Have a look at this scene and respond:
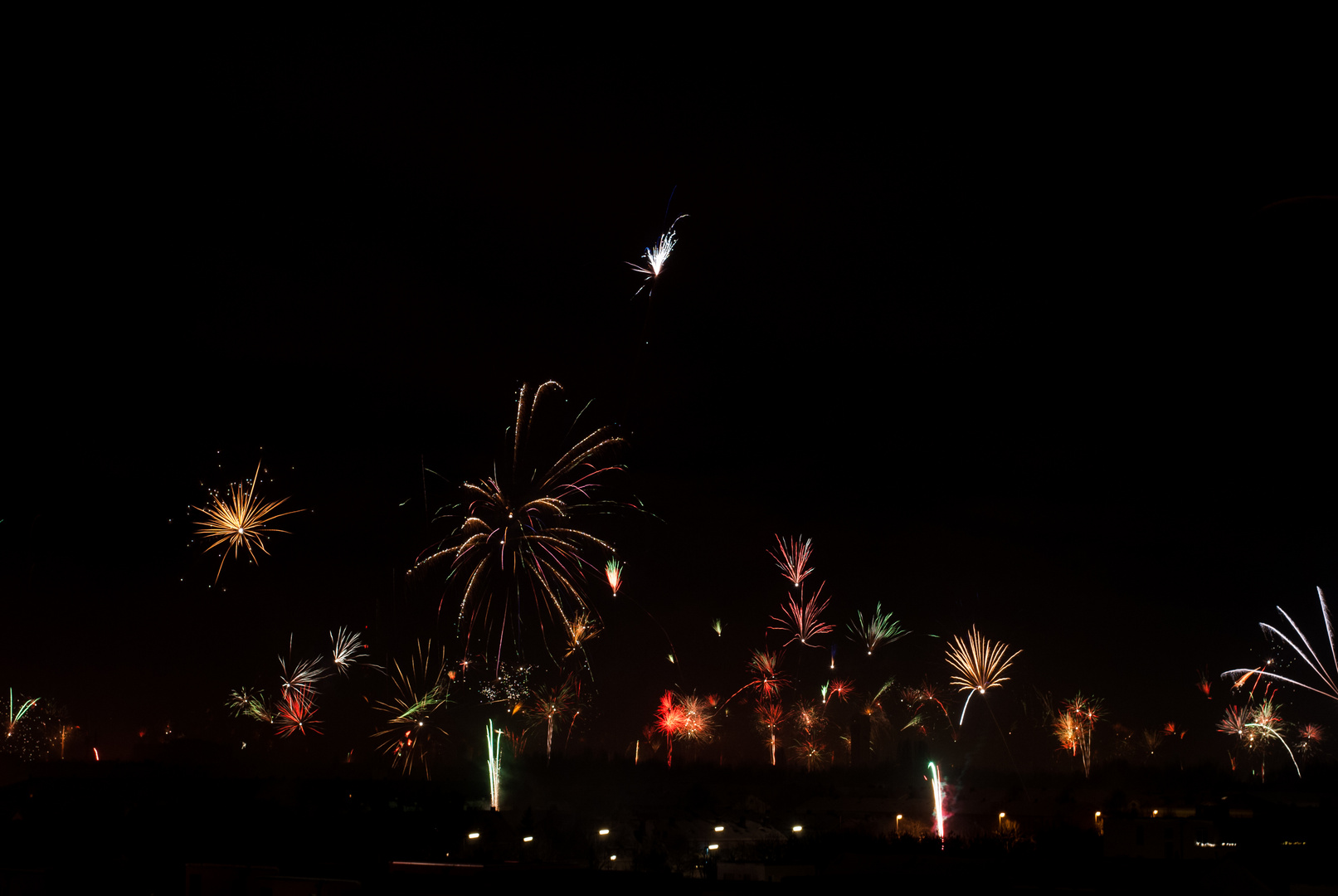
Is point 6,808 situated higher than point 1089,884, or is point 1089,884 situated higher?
point 6,808

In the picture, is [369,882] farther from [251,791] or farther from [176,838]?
[251,791]

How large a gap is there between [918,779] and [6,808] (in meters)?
78.9

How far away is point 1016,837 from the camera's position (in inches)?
2559

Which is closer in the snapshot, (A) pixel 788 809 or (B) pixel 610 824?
(B) pixel 610 824

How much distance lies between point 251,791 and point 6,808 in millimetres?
13801

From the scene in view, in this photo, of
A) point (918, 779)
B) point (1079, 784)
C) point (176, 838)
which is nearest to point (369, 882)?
point (176, 838)

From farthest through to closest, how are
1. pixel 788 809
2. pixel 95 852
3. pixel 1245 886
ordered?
pixel 788 809, pixel 95 852, pixel 1245 886

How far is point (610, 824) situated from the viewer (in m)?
66.6

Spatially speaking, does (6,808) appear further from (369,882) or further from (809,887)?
(809,887)

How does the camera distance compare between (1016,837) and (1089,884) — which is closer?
(1089,884)

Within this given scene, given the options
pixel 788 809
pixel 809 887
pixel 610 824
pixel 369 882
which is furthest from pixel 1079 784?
pixel 369 882

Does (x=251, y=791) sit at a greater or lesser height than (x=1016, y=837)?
greater

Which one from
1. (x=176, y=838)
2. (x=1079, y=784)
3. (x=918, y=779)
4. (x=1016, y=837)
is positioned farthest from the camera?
(x=918, y=779)

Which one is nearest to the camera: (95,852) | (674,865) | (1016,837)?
(95,852)
